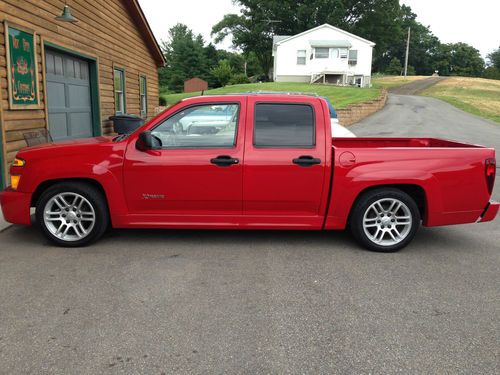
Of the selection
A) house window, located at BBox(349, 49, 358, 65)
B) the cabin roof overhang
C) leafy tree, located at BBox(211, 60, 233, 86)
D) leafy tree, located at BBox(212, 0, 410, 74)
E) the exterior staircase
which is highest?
leafy tree, located at BBox(212, 0, 410, 74)

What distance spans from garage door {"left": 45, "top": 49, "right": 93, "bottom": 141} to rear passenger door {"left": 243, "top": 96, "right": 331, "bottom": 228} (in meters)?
6.04

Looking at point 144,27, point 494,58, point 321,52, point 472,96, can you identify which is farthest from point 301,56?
point 494,58

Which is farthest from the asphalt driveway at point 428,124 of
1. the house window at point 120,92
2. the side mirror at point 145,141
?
the side mirror at point 145,141

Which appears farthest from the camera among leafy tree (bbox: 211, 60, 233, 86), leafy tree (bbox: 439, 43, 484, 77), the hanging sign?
leafy tree (bbox: 439, 43, 484, 77)

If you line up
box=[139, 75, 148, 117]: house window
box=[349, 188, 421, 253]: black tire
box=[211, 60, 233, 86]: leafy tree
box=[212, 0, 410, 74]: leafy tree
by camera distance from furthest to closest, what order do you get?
1. box=[212, 0, 410, 74]: leafy tree
2. box=[211, 60, 233, 86]: leafy tree
3. box=[139, 75, 148, 117]: house window
4. box=[349, 188, 421, 253]: black tire

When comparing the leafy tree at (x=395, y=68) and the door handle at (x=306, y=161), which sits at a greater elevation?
the leafy tree at (x=395, y=68)

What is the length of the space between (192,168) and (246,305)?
73.0 inches

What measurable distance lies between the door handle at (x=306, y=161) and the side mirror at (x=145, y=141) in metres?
1.57

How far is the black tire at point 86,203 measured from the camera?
5.11 meters

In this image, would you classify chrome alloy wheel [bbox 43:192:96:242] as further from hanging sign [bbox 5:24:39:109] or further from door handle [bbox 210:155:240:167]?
hanging sign [bbox 5:24:39:109]

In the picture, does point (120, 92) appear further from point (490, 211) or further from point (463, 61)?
point (463, 61)

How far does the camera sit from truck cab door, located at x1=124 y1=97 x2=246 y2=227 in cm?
507

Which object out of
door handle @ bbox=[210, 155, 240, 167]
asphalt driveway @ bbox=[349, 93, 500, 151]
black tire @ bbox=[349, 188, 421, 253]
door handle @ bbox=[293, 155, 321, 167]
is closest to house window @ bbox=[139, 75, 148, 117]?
asphalt driveway @ bbox=[349, 93, 500, 151]

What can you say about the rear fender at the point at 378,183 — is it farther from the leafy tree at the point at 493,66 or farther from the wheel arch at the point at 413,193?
the leafy tree at the point at 493,66
